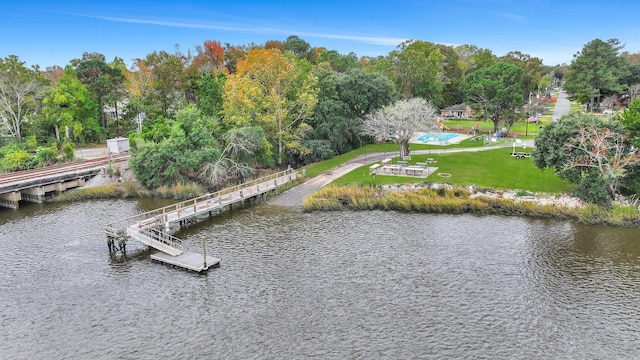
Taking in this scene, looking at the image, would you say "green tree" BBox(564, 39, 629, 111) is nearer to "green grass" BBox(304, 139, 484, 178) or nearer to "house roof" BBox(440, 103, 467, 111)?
"house roof" BBox(440, 103, 467, 111)

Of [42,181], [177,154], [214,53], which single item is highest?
[214,53]

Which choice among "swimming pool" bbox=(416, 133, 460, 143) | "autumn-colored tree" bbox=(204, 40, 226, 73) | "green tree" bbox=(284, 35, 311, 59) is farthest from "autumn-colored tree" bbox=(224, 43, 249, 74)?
"swimming pool" bbox=(416, 133, 460, 143)

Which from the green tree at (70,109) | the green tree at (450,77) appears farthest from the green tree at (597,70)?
the green tree at (70,109)

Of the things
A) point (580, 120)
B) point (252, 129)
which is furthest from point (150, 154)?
point (580, 120)

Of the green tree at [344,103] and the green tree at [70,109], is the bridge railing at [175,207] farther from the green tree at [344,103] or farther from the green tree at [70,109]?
the green tree at [70,109]

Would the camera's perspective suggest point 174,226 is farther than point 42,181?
No

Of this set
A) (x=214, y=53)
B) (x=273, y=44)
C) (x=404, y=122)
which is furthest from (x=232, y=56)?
(x=404, y=122)

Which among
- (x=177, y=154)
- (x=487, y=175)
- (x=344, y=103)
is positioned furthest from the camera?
(x=344, y=103)

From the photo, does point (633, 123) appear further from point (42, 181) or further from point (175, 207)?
point (42, 181)

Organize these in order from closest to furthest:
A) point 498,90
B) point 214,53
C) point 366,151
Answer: point 366,151, point 498,90, point 214,53

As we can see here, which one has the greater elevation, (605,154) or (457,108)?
(457,108)
